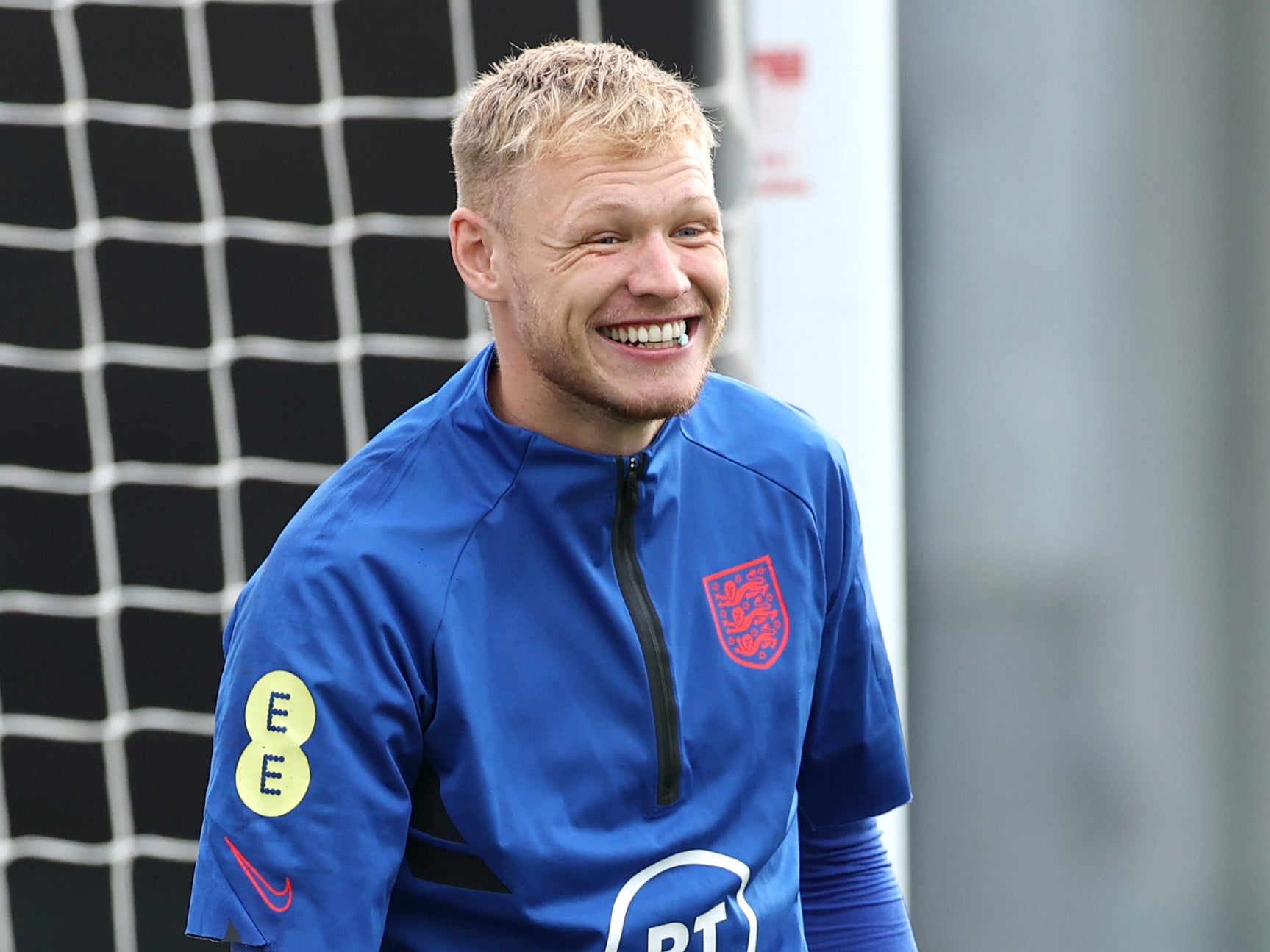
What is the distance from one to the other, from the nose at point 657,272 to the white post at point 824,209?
2.29 ft

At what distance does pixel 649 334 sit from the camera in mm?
927

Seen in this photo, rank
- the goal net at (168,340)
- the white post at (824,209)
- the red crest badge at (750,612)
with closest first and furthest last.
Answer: the red crest badge at (750,612) < the white post at (824,209) < the goal net at (168,340)

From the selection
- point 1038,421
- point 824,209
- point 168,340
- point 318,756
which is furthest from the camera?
point 168,340

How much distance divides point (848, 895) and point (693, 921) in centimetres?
23

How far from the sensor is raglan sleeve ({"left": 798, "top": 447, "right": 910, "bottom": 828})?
107 cm

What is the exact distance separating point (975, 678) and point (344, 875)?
4.46 ft

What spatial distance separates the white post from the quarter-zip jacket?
1.90 ft

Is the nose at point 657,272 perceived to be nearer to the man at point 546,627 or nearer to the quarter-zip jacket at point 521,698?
the man at point 546,627

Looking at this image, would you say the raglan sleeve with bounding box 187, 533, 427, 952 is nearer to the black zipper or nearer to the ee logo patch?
the ee logo patch

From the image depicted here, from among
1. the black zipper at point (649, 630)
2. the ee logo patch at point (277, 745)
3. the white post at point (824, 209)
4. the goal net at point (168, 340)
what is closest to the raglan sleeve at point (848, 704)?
the black zipper at point (649, 630)

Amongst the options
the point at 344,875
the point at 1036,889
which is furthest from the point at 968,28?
the point at 344,875

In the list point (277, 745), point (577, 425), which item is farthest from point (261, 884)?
point (577, 425)

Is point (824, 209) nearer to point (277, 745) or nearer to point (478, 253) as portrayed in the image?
point (478, 253)

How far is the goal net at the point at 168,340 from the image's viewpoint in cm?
226
